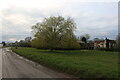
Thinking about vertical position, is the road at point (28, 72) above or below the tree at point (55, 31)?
below

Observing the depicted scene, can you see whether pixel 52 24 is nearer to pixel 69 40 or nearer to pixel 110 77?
pixel 69 40

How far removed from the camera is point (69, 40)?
38031mm

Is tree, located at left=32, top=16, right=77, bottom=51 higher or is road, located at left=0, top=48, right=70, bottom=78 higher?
tree, located at left=32, top=16, right=77, bottom=51

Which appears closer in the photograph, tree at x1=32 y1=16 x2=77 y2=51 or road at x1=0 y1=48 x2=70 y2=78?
road at x1=0 y1=48 x2=70 y2=78

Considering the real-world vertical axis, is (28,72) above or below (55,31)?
below

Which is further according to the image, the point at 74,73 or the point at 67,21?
the point at 67,21

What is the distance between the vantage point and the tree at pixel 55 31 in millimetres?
38969

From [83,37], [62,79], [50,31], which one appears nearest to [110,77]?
[62,79]

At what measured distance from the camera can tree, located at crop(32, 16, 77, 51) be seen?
38969 mm

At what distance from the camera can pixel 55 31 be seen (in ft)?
132

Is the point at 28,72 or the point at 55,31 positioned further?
the point at 55,31

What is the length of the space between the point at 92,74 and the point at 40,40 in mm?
30702

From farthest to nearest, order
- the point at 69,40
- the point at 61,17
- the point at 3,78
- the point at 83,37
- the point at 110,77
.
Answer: the point at 83,37
the point at 61,17
the point at 69,40
the point at 3,78
the point at 110,77

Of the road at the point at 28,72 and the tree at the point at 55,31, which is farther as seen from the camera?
the tree at the point at 55,31
